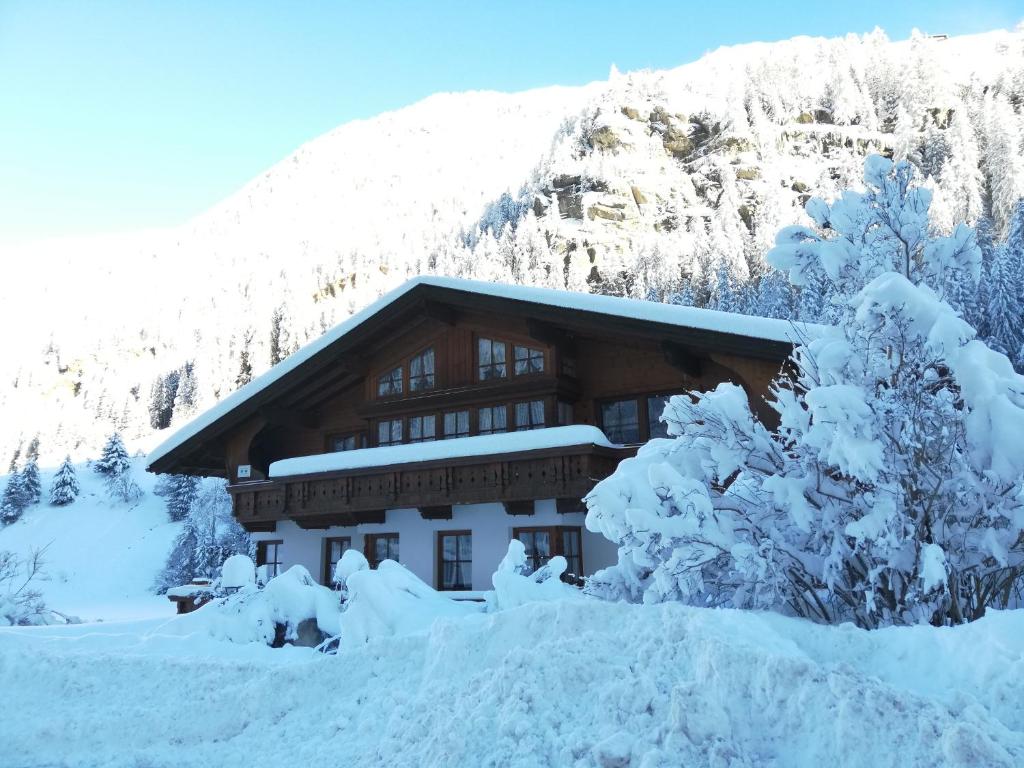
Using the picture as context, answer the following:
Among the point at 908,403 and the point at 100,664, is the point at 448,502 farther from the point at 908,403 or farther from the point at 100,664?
the point at 908,403

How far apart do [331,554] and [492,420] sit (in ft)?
→ 18.3

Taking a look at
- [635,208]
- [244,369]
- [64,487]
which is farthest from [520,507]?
[635,208]

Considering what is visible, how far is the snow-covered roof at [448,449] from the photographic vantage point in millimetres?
15320

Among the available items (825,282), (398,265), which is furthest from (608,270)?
(825,282)

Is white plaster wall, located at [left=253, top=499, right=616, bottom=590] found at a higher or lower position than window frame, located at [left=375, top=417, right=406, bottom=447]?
lower

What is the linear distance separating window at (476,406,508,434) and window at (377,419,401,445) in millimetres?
2358

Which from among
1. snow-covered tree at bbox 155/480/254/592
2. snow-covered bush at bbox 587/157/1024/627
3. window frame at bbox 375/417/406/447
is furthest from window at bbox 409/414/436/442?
snow-covered tree at bbox 155/480/254/592

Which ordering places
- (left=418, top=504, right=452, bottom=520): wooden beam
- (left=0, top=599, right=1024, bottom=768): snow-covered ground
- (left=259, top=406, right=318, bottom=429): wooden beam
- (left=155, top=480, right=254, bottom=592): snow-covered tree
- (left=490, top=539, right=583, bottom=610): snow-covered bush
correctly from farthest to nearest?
(left=155, top=480, right=254, bottom=592): snow-covered tree → (left=259, top=406, right=318, bottom=429): wooden beam → (left=418, top=504, right=452, bottom=520): wooden beam → (left=490, top=539, right=583, bottom=610): snow-covered bush → (left=0, top=599, right=1024, bottom=768): snow-covered ground

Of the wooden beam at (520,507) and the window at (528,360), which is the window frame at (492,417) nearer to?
the window at (528,360)

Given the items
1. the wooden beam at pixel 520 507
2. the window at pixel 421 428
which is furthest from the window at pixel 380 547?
the wooden beam at pixel 520 507

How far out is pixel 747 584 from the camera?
662 cm

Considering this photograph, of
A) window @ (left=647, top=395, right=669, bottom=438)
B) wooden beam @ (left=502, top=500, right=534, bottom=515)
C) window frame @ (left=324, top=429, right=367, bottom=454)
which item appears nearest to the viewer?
wooden beam @ (left=502, top=500, right=534, bottom=515)

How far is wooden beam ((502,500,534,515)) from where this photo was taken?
53.0 feet

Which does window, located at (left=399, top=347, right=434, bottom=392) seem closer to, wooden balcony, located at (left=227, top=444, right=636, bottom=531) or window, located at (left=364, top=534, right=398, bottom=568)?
wooden balcony, located at (left=227, top=444, right=636, bottom=531)
